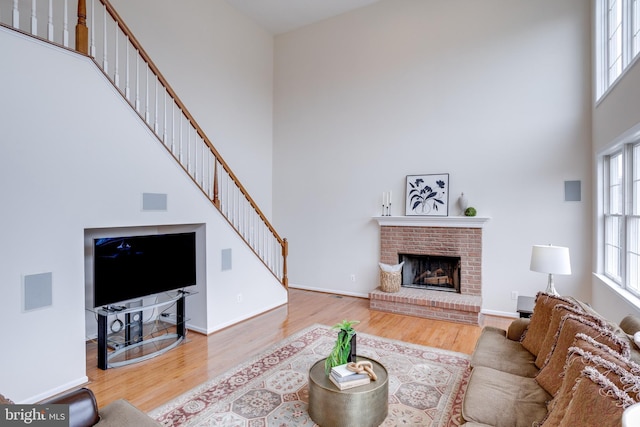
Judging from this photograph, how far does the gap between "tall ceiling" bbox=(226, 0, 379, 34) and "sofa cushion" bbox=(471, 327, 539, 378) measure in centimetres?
589

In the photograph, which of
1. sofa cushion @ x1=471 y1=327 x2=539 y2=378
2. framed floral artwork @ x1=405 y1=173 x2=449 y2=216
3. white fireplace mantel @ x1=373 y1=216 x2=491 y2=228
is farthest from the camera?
framed floral artwork @ x1=405 y1=173 x2=449 y2=216

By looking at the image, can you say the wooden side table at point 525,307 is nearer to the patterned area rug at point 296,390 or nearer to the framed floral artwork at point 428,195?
the patterned area rug at point 296,390

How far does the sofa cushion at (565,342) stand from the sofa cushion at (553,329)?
7 centimetres

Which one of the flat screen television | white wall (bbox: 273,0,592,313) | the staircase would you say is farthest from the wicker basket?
the flat screen television

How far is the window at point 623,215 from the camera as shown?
3453mm

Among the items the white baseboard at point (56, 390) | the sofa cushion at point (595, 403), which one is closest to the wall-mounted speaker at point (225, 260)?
the white baseboard at point (56, 390)

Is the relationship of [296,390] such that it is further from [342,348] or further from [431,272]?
[431,272]

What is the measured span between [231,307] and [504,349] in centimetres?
342

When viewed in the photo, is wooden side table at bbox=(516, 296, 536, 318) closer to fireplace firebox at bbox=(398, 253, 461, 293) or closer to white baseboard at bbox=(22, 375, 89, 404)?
fireplace firebox at bbox=(398, 253, 461, 293)

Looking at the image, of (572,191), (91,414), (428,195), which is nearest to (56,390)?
(91,414)

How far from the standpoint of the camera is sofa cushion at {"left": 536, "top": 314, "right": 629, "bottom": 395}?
2.03 meters

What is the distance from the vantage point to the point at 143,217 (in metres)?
3.88

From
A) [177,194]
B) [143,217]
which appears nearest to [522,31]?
[177,194]

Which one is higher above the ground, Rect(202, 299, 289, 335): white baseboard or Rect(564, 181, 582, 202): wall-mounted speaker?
Rect(564, 181, 582, 202): wall-mounted speaker
